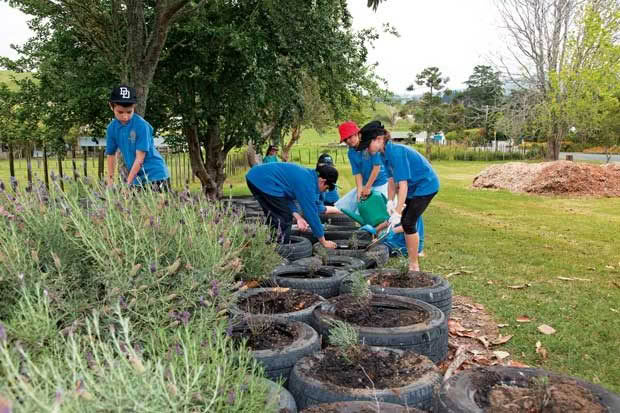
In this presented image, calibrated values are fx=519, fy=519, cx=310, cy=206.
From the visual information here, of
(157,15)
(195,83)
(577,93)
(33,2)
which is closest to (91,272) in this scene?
(157,15)

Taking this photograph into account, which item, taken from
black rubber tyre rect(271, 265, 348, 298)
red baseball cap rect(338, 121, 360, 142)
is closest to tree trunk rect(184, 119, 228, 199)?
red baseball cap rect(338, 121, 360, 142)

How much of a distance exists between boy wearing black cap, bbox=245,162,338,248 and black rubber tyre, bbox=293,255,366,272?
0.42 m

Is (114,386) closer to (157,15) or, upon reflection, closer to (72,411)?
(72,411)

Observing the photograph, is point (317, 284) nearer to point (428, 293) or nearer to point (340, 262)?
point (428, 293)

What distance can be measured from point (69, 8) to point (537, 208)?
11672 millimetres

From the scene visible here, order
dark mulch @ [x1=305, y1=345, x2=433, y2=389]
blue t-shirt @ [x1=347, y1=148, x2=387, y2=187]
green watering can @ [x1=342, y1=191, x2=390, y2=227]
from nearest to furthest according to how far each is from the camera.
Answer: dark mulch @ [x1=305, y1=345, x2=433, y2=389] < blue t-shirt @ [x1=347, y1=148, x2=387, y2=187] < green watering can @ [x1=342, y1=191, x2=390, y2=227]

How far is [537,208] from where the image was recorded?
44.9ft

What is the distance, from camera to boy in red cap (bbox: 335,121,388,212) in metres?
7.23

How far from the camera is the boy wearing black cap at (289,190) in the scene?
6.05 meters

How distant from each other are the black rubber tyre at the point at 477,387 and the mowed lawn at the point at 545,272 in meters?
1.22

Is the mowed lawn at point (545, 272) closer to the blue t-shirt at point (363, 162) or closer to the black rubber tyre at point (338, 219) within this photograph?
the black rubber tyre at point (338, 219)

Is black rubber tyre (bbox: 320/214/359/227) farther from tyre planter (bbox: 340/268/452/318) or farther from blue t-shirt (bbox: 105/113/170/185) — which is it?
tyre planter (bbox: 340/268/452/318)

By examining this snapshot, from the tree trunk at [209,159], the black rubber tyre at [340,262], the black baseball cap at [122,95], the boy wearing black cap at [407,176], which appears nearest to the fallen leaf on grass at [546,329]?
the boy wearing black cap at [407,176]

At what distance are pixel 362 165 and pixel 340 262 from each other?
2573mm
